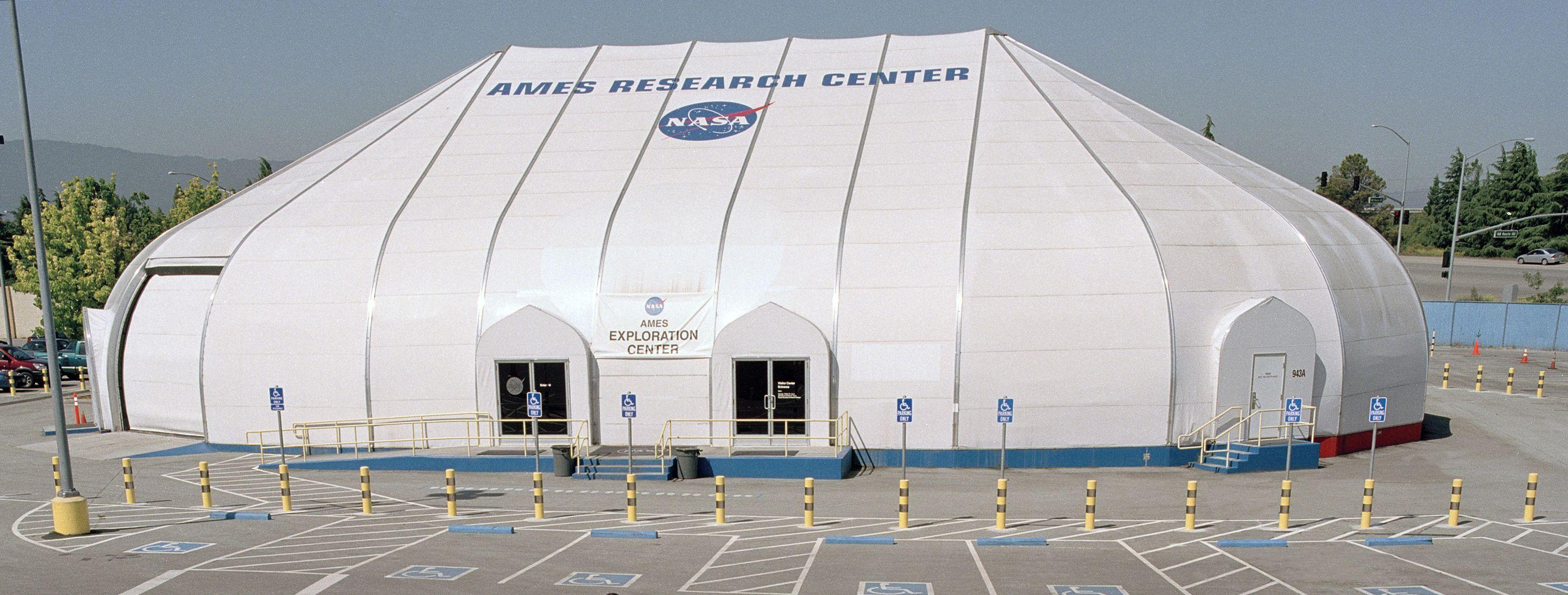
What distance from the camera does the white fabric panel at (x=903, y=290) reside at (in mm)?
21422

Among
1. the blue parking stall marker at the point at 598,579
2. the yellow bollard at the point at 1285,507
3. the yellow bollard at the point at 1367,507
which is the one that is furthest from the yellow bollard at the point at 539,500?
the yellow bollard at the point at 1367,507

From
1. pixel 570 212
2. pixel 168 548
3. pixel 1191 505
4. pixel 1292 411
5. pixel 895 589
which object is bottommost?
pixel 168 548

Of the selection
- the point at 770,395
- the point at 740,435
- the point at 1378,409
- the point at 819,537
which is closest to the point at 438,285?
the point at 740,435

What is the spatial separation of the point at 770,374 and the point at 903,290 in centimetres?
378

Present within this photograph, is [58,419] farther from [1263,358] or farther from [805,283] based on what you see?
[1263,358]

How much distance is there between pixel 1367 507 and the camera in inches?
627

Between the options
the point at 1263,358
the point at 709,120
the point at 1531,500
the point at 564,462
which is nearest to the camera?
the point at 1531,500

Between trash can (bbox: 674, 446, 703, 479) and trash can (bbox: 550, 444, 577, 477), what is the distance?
2.45 meters

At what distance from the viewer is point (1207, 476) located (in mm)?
20688

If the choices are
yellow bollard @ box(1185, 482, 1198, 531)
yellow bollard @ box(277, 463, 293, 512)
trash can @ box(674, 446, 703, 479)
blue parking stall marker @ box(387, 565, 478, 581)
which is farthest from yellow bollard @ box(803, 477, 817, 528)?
yellow bollard @ box(277, 463, 293, 512)

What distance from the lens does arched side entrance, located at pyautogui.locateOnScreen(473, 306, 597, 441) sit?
22.5 metres

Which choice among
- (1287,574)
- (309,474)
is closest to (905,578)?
(1287,574)

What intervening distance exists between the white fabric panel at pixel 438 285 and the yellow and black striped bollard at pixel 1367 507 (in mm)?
18797

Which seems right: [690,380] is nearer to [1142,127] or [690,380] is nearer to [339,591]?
[339,591]
